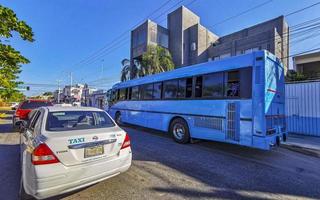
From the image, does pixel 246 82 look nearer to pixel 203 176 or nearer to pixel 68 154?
pixel 203 176

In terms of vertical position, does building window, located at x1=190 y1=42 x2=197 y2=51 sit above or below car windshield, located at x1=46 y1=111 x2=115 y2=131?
above

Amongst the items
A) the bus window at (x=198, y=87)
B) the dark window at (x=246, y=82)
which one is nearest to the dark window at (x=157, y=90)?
the bus window at (x=198, y=87)

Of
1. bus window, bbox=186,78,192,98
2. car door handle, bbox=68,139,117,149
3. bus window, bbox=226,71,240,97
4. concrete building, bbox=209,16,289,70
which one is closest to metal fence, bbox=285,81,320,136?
bus window, bbox=226,71,240,97

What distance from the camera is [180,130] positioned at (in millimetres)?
8047

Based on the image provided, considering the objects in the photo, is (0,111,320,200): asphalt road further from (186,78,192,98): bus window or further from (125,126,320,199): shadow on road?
(186,78,192,98): bus window

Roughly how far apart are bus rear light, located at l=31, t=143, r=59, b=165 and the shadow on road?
6.66 feet

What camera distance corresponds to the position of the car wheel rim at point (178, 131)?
7.89m

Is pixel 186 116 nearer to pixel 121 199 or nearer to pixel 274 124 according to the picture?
pixel 274 124

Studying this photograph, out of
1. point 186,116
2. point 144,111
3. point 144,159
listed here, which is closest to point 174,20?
point 144,111

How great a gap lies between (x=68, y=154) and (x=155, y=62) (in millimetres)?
19644

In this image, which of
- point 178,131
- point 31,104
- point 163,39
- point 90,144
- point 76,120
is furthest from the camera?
point 163,39

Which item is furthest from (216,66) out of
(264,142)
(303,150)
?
(303,150)

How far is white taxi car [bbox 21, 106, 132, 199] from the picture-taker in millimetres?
2818

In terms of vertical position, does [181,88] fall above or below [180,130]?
above
